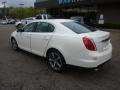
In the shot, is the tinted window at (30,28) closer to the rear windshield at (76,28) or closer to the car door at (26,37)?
the car door at (26,37)

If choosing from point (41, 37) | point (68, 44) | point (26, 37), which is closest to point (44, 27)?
point (41, 37)

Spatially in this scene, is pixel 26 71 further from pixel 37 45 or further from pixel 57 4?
pixel 57 4

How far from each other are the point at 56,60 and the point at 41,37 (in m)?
0.98

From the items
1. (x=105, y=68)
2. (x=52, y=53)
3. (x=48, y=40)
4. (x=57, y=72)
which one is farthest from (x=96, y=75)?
(x=48, y=40)

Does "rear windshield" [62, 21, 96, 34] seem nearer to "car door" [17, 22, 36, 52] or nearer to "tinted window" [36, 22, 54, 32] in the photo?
"tinted window" [36, 22, 54, 32]

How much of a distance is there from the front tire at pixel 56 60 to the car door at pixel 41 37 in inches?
14.1

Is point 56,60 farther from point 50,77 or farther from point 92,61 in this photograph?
point 92,61

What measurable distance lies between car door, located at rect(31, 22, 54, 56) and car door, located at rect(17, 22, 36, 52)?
0.33m

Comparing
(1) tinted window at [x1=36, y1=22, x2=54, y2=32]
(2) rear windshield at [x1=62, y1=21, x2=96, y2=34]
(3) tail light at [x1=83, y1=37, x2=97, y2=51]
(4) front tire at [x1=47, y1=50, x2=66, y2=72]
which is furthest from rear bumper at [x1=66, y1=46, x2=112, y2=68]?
(1) tinted window at [x1=36, y1=22, x2=54, y2=32]

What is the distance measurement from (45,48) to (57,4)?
20.8m

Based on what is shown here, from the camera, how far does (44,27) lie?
18.5 feet

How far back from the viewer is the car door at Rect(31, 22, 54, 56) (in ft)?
17.4

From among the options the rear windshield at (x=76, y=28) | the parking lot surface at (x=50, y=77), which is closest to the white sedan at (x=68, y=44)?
the rear windshield at (x=76, y=28)

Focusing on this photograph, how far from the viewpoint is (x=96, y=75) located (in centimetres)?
488
